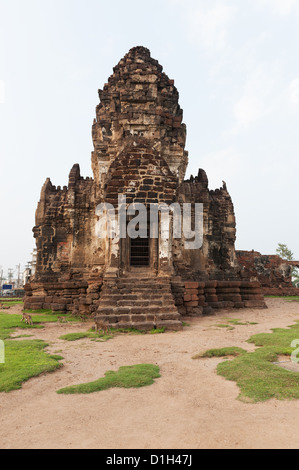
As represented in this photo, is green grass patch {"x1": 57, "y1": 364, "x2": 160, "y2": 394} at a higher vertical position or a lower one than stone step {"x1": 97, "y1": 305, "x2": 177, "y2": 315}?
lower

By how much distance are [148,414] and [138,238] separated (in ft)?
27.1

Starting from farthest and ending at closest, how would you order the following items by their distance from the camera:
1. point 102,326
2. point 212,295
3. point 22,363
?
point 212,295 → point 102,326 → point 22,363

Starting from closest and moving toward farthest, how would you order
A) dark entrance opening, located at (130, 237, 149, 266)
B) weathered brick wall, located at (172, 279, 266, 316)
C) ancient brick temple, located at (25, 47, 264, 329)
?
ancient brick temple, located at (25, 47, 264, 329), weathered brick wall, located at (172, 279, 266, 316), dark entrance opening, located at (130, 237, 149, 266)

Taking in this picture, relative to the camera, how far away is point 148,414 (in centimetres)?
317

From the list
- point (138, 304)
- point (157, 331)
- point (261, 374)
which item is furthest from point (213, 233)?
point (261, 374)

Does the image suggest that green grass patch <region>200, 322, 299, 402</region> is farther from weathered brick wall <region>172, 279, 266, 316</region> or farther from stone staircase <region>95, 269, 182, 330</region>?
weathered brick wall <region>172, 279, 266, 316</region>

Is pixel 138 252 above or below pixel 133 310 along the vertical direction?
above

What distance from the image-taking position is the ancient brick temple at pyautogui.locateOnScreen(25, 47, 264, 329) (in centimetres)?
1005

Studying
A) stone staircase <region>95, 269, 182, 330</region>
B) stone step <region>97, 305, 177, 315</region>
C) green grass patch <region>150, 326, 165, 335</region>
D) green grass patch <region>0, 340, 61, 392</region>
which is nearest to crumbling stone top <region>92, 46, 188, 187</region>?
stone staircase <region>95, 269, 182, 330</region>

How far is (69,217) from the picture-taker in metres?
14.9

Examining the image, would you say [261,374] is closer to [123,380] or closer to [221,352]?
[221,352]

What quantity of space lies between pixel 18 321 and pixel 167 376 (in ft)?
21.7

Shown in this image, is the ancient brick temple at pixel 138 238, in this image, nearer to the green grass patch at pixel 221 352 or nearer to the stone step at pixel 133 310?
the stone step at pixel 133 310

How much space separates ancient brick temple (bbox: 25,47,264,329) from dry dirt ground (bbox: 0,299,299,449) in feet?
12.8
